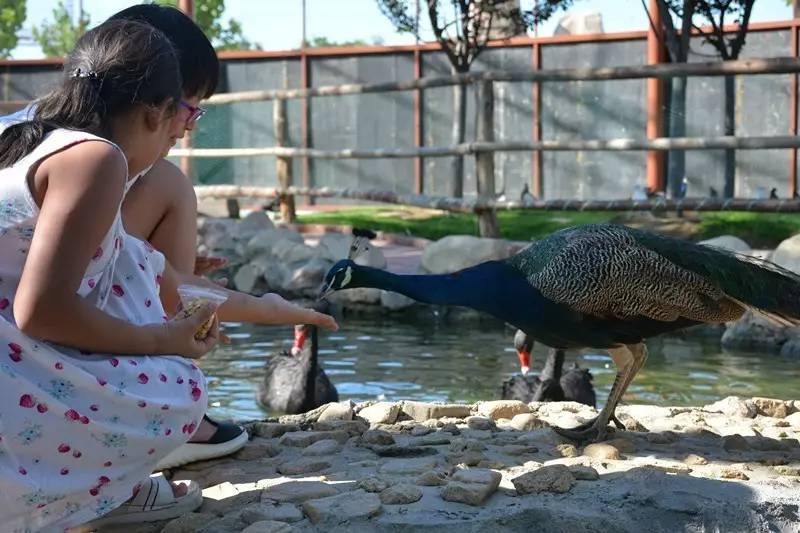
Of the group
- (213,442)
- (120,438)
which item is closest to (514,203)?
(213,442)

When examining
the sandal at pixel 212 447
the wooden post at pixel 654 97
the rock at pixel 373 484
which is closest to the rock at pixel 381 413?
the sandal at pixel 212 447

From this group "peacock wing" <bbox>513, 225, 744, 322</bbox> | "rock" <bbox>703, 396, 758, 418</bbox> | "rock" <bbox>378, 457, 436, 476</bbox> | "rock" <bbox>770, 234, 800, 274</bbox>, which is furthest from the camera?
"rock" <bbox>770, 234, 800, 274</bbox>

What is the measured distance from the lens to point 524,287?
379 cm

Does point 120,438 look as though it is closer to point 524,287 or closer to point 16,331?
point 16,331

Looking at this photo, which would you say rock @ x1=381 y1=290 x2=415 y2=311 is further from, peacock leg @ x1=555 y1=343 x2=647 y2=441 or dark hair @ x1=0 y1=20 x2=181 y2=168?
dark hair @ x1=0 y1=20 x2=181 y2=168

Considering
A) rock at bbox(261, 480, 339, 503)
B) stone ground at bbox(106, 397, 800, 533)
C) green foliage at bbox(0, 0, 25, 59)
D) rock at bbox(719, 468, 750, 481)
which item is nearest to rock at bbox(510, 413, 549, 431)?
stone ground at bbox(106, 397, 800, 533)

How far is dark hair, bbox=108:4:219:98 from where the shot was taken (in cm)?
267

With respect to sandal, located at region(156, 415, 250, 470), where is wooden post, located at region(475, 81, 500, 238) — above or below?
above

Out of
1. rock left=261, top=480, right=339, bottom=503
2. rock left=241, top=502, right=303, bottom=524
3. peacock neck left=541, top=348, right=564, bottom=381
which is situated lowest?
peacock neck left=541, top=348, right=564, bottom=381

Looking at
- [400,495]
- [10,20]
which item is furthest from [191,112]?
[10,20]

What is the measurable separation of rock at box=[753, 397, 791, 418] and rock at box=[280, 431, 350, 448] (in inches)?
71.0

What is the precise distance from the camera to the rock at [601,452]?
3.40 meters

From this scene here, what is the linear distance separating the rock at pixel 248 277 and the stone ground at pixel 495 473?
541cm

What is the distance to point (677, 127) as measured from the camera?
33.4 feet
